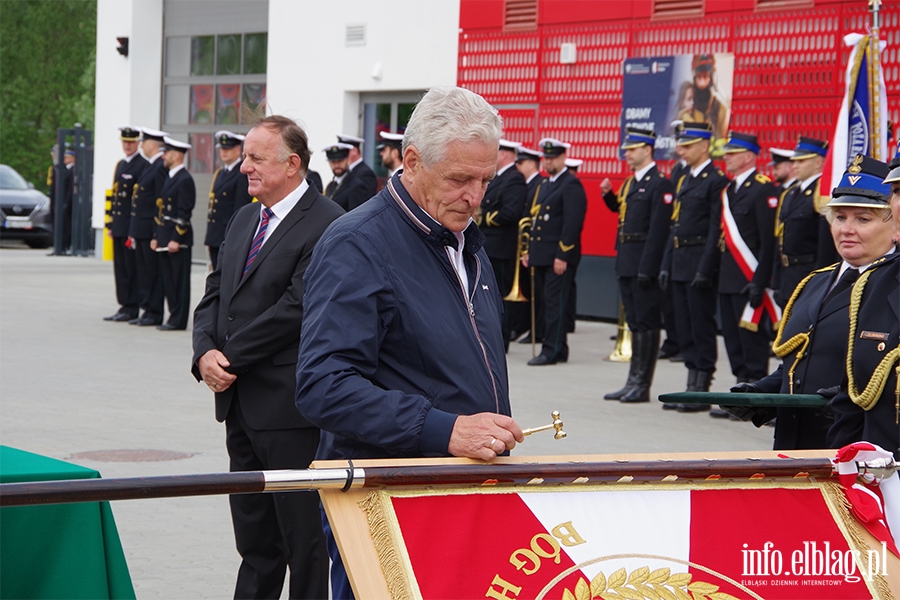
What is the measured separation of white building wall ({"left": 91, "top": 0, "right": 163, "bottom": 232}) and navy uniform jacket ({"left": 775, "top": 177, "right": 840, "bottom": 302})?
18.4 m

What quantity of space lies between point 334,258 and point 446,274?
283 mm

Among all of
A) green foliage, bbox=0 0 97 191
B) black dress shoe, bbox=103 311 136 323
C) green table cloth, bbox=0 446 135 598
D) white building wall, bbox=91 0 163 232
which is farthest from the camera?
green foliage, bbox=0 0 97 191

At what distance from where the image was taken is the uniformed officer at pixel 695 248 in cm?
1045

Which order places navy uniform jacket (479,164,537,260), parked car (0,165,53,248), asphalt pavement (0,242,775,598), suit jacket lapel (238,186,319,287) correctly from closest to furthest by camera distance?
suit jacket lapel (238,186,319,287)
asphalt pavement (0,242,775,598)
navy uniform jacket (479,164,537,260)
parked car (0,165,53,248)

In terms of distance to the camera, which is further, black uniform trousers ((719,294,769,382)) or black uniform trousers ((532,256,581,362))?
black uniform trousers ((532,256,581,362))

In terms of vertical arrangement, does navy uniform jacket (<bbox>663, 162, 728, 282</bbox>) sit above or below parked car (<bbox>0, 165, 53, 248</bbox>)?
above

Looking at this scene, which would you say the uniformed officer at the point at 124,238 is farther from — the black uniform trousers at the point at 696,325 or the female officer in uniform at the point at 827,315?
the female officer in uniform at the point at 827,315

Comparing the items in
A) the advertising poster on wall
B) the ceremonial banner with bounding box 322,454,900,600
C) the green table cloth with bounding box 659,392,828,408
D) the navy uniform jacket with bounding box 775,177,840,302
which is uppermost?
the advertising poster on wall

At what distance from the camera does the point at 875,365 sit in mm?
3824

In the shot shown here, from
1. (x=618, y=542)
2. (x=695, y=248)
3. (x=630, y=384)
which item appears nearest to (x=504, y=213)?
(x=695, y=248)

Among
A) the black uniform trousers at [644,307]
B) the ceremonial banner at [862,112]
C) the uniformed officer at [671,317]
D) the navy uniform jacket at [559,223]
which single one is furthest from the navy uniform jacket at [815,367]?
the navy uniform jacket at [559,223]

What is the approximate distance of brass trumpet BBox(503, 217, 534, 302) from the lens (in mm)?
13625

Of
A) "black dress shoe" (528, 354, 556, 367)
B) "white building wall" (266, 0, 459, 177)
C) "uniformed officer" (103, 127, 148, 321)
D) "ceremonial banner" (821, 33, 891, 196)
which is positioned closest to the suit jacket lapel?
"ceremonial banner" (821, 33, 891, 196)

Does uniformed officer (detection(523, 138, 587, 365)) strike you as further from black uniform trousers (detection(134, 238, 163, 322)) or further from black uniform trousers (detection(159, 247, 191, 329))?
black uniform trousers (detection(134, 238, 163, 322))
